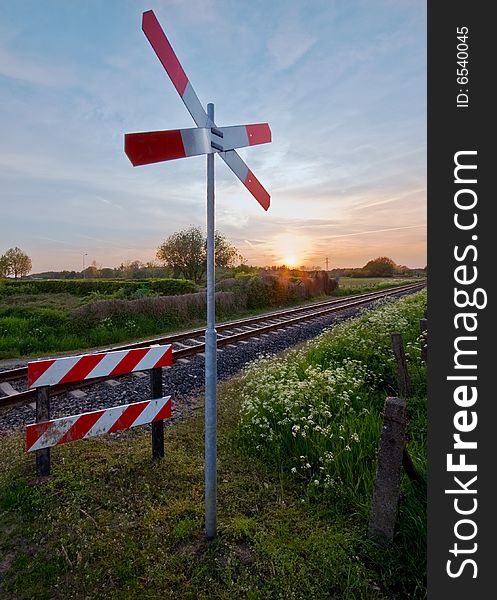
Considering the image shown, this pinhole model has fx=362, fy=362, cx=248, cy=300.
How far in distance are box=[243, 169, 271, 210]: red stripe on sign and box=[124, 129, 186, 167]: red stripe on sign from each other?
2.67ft

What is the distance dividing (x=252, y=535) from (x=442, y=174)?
9.59 feet

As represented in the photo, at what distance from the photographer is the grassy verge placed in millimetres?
2430

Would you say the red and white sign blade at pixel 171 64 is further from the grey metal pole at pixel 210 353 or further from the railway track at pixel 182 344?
the railway track at pixel 182 344

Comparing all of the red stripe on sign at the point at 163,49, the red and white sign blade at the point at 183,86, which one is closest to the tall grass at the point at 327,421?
the red and white sign blade at the point at 183,86

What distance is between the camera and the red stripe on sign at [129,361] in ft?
12.0

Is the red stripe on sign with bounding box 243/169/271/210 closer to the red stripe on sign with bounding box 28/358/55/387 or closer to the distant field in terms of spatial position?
the red stripe on sign with bounding box 28/358/55/387

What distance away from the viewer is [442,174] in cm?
216

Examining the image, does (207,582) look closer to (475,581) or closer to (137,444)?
(475,581)

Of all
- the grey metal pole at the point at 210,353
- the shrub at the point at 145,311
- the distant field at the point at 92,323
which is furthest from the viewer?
the shrub at the point at 145,311

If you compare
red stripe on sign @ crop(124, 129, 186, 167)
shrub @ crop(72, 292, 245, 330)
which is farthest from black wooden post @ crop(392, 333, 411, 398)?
shrub @ crop(72, 292, 245, 330)

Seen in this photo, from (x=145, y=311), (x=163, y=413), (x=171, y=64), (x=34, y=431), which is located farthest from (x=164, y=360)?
(x=145, y=311)

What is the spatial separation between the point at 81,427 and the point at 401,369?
4200 mm

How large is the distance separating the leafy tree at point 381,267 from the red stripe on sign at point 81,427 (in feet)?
282

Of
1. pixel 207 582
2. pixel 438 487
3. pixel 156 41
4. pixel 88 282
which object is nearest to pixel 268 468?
pixel 207 582
